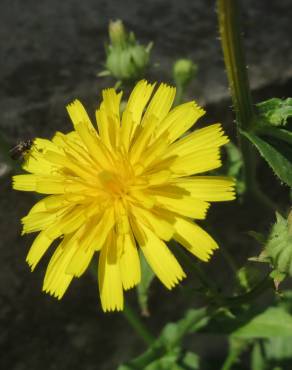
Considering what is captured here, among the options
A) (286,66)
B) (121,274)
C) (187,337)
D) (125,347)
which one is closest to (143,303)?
(121,274)

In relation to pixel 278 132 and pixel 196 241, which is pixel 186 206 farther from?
pixel 278 132

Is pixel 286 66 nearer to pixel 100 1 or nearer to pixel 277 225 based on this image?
pixel 100 1

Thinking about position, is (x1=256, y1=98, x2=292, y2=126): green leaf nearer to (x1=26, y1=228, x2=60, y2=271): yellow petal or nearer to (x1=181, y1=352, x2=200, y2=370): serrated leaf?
(x1=26, y1=228, x2=60, y2=271): yellow petal

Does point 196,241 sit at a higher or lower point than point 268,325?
higher

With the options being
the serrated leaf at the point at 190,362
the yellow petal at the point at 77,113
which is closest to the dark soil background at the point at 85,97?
the serrated leaf at the point at 190,362

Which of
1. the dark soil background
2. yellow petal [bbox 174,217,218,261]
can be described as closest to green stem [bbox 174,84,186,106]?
the dark soil background

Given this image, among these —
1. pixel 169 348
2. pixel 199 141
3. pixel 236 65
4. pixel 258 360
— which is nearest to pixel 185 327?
pixel 169 348

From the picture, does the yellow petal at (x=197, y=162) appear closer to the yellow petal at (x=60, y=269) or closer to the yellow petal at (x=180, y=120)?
the yellow petal at (x=180, y=120)
